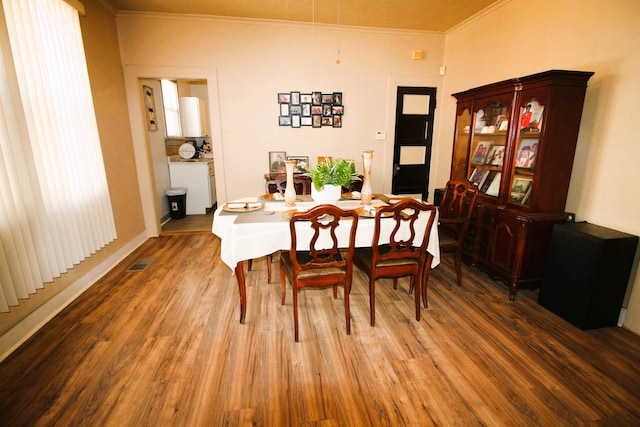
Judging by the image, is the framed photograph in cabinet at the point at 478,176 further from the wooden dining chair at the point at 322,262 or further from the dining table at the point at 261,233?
the wooden dining chair at the point at 322,262

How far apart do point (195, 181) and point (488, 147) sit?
470cm

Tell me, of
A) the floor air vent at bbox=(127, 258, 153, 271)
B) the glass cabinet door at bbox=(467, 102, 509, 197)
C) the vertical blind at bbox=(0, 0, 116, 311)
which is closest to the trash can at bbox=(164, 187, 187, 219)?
the floor air vent at bbox=(127, 258, 153, 271)

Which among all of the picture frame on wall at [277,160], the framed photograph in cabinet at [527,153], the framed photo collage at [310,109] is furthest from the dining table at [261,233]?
the framed photo collage at [310,109]

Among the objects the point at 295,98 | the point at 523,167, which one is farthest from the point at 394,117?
the point at 523,167

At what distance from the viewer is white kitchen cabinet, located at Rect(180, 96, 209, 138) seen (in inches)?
233

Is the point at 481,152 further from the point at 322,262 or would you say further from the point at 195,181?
the point at 195,181

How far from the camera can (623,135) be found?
2297 mm

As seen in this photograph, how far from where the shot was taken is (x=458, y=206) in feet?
10.3

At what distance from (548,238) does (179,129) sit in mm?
6133

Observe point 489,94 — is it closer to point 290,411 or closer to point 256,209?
point 256,209

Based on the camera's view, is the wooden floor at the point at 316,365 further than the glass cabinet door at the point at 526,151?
No

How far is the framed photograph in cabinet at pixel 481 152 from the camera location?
10.4ft

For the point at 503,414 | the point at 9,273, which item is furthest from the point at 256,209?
the point at 503,414

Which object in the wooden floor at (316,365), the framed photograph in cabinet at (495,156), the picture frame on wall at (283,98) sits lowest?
the wooden floor at (316,365)
